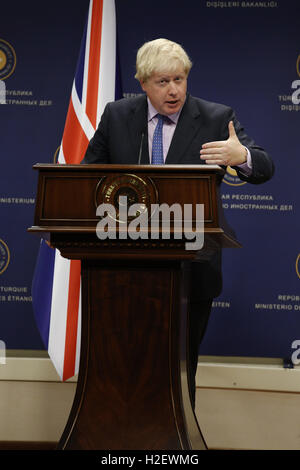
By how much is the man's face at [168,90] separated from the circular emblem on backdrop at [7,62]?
139 cm

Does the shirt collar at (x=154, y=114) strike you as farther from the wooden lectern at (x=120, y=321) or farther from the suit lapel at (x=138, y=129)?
the wooden lectern at (x=120, y=321)

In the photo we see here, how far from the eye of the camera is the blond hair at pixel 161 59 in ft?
5.77

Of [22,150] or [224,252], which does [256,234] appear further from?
[22,150]

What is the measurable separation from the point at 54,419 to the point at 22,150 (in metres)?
1.41

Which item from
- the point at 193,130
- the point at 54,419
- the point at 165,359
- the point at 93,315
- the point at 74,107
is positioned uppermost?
the point at 74,107

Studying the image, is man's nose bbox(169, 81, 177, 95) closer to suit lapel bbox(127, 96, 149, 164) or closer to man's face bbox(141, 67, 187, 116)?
man's face bbox(141, 67, 187, 116)

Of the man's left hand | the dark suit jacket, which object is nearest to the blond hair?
the dark suit jacket

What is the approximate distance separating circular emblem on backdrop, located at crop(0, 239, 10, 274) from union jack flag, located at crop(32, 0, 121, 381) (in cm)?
36

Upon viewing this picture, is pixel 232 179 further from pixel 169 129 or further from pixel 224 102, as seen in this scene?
pixel 169 129

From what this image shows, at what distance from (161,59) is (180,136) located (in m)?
0.27

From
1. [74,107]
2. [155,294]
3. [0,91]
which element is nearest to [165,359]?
[155,294]

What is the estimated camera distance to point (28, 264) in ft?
9.27

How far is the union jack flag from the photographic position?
249 cm

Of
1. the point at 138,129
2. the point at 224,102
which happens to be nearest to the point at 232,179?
the point at 224,102
